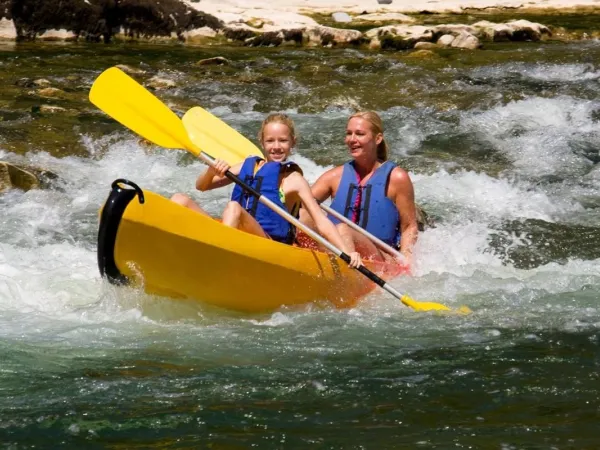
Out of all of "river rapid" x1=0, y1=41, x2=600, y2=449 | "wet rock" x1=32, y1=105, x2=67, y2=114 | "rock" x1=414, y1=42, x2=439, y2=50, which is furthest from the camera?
"rock" x1=414, y1=42, x2=439, y2=50

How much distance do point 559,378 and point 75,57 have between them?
8.88m

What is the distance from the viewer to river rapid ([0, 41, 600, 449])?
11.0 feet

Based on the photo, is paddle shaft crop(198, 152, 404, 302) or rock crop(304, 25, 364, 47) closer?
paddle shaft crop(198, 152, 404, 302)

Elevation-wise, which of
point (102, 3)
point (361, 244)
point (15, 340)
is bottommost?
point (15, 340)

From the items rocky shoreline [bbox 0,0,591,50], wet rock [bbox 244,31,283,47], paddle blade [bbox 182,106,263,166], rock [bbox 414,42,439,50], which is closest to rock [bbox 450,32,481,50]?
rocky shoreline [bbox 0,0,591,50]

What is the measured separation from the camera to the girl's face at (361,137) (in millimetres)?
5121

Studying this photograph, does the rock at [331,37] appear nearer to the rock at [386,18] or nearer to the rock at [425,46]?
the rock at [425,46]

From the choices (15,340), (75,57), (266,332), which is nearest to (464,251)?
(266,332)

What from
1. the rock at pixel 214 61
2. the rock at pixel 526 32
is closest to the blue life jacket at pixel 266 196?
the rock at pixel 214 61

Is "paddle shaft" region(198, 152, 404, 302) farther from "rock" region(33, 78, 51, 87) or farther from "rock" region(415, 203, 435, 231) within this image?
"rock" region(33, 78, 51, 87)

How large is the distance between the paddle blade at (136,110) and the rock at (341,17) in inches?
469

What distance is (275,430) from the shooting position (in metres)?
3.27

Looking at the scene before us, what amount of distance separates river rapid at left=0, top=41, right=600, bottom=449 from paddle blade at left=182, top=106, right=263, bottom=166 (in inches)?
36.6

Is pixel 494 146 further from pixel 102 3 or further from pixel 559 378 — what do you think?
pixel 102 3
